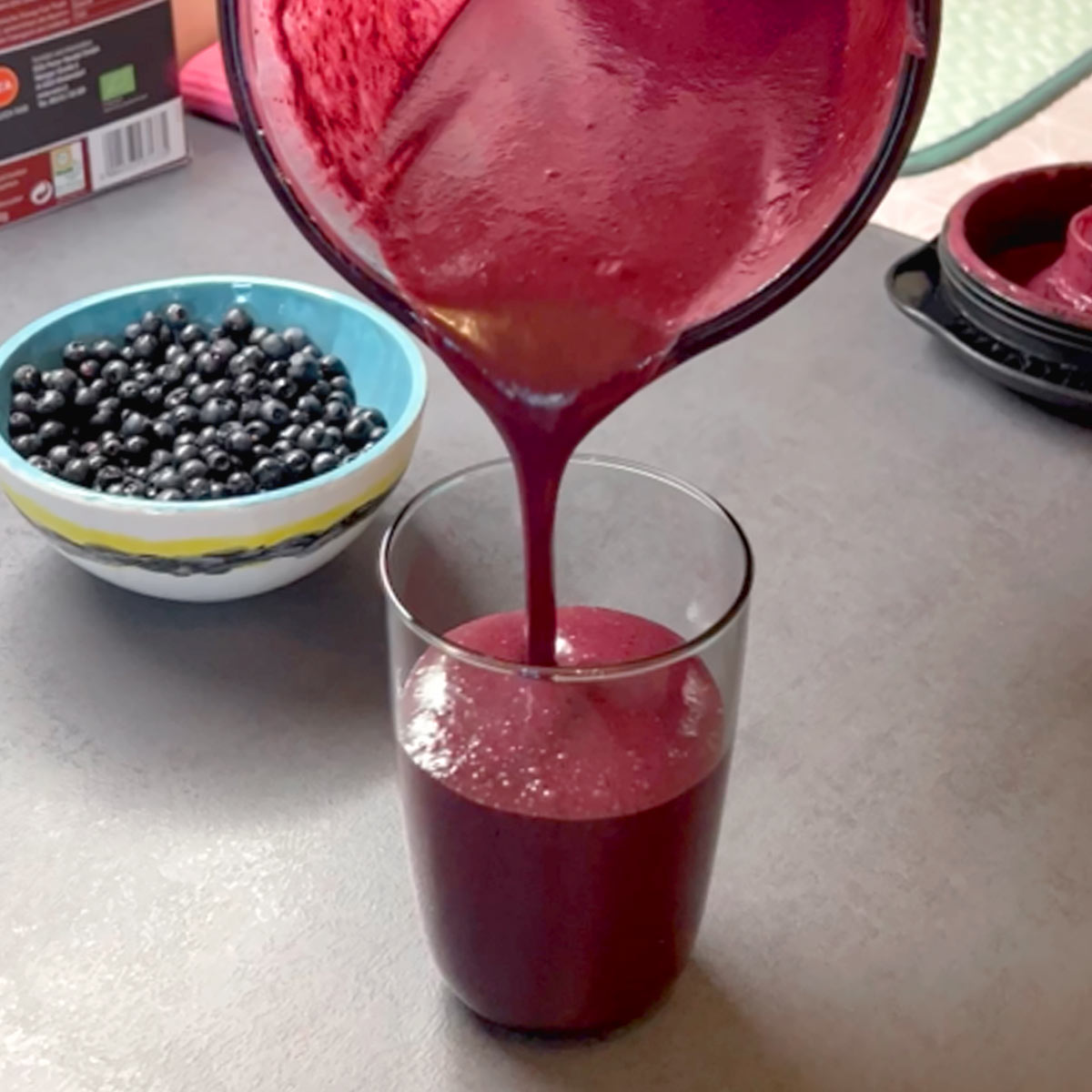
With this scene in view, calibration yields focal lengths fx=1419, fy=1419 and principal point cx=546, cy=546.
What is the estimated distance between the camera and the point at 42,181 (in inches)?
49.4

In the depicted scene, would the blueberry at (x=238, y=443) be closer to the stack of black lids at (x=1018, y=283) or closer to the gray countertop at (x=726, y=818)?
the gray countertop at (x=726, y=818)

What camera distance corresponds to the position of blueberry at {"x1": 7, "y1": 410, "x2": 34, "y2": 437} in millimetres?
834

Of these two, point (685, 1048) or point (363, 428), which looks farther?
point (363, 428)

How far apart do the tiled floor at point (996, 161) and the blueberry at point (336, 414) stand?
0.62m

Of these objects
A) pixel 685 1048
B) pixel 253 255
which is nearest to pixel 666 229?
pixel 685 1048

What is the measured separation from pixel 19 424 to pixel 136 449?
0.07m

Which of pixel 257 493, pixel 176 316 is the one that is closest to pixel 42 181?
pixel 176 316

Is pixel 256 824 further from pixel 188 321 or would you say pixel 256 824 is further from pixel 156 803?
pixel 188 321

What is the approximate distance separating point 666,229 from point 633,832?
0.76 feet

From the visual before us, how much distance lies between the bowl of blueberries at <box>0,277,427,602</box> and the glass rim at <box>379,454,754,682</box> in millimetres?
177

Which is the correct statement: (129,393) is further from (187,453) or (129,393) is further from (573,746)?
(573,746)

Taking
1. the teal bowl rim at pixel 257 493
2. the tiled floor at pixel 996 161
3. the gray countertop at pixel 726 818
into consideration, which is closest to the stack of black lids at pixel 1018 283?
the gray countertop at pixel 726 818

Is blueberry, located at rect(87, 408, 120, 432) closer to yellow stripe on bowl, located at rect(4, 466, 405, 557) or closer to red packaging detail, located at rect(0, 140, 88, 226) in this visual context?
yellow stripe on bowl, located at rect(4, 466, 405, 557)

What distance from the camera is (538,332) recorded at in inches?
21.5
